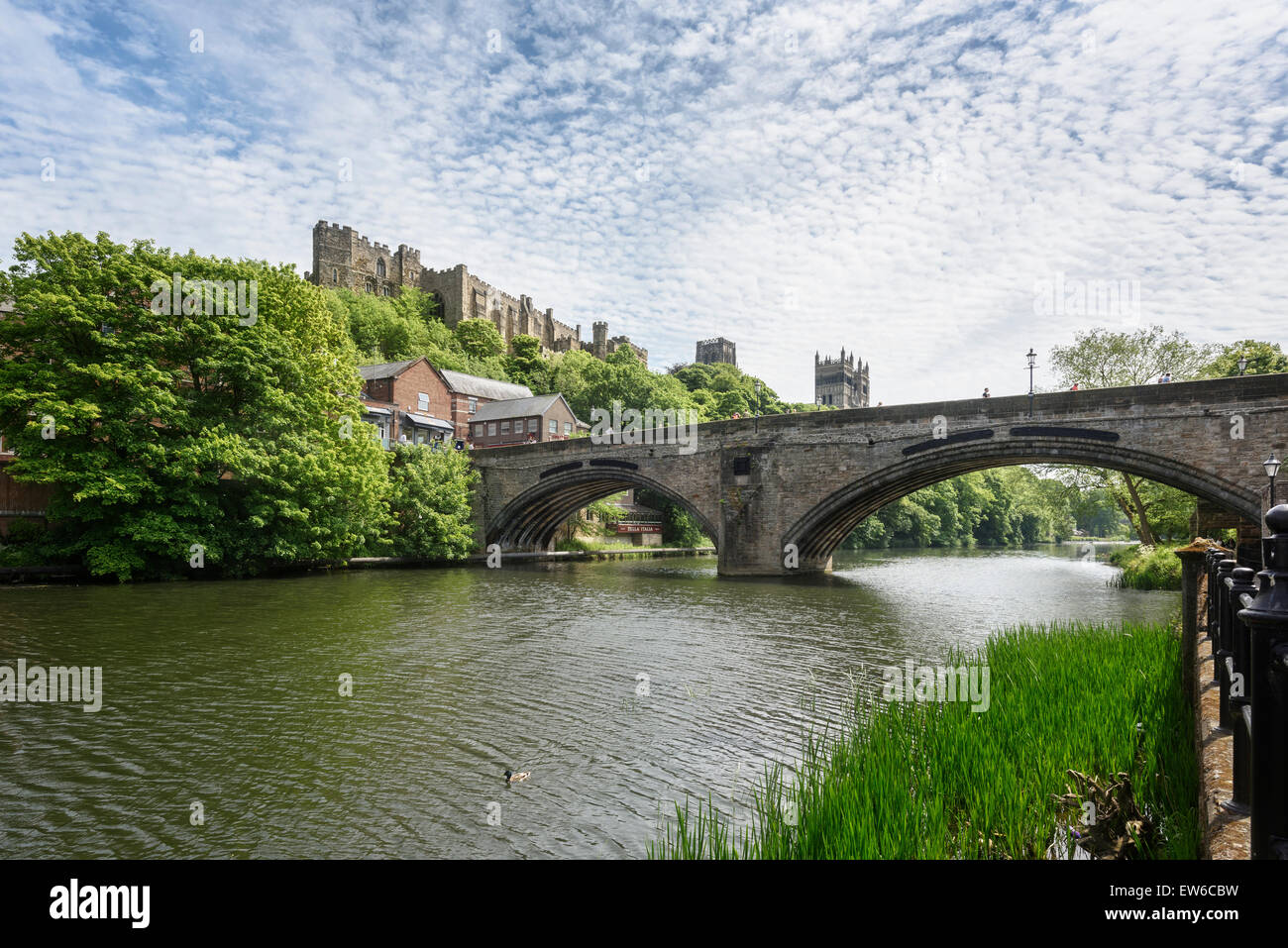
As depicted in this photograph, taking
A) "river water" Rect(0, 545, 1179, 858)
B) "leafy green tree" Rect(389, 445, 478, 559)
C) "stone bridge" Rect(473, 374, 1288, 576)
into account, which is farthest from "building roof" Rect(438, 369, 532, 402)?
"river water" Rect(0, 545, 1179, 858)

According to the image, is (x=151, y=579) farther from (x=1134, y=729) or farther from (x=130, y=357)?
(x=1134, y=729)

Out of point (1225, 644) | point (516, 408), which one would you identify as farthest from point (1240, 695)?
point (516, 408)

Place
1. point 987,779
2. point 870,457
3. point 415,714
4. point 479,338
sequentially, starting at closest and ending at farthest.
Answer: point 987,779
point 415,714
point 870,457
point 479,338

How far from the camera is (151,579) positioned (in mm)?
26125

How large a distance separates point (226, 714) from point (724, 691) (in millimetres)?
6931

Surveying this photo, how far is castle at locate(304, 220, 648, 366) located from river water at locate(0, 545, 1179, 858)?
59363 millimetres

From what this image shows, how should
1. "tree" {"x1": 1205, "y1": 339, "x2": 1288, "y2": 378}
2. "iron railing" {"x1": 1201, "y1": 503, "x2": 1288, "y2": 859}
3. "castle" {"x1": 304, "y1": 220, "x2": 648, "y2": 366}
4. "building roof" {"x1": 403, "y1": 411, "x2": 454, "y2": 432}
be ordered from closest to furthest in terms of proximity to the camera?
"iron railing" {"x1": 1201, "y1": 503, "x2": 1288, "y2": 859}
"tree" {"x1": 1205, "y1": 339, "x2": 1288, "y2": 378}
"building roof" {"x1": 403, "y1": 411, "x2": 454, "y2": 432}
"castle" {"x1": 304, "y1": 220, "x2": 648, "y2": 366}

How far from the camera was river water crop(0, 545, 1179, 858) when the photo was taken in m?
6.10

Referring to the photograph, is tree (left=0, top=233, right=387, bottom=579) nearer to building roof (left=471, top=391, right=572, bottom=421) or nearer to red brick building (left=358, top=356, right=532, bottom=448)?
red brick building (left=358, top=356, right=532, bottom=448)

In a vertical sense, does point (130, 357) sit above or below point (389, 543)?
above

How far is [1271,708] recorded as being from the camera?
1949mm

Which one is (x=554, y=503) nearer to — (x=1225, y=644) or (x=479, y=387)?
(x=479, y=387)

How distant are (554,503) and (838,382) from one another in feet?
345
